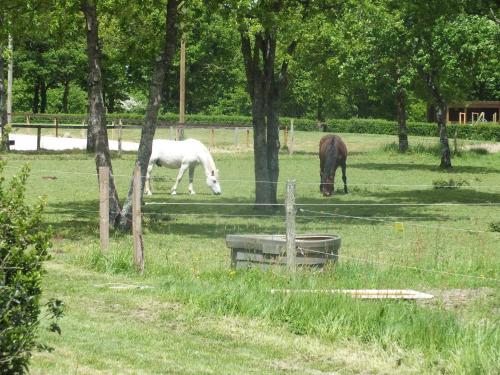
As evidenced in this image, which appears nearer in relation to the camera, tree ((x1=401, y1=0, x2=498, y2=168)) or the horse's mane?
the horse's mane

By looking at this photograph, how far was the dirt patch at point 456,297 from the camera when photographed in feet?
38.3

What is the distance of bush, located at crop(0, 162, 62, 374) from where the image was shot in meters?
6.36

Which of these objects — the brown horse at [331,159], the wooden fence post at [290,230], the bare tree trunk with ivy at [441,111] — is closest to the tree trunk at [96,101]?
the wooden fence post at [290,230]

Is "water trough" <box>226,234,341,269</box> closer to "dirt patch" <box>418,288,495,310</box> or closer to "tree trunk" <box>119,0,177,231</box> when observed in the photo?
"dirt patch" <box>418,288,495,310</box>

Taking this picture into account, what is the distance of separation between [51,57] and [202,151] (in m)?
49.7

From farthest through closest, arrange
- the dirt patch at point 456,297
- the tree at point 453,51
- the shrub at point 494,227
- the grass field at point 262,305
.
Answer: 1. the tree at point 453,51
2. the shrub at point 494,227
3. the dirt patch at point 456,297
4. the grass field at point 262,305

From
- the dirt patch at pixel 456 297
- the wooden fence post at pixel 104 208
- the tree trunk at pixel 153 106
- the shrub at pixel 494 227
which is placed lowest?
the dirt patch at pixel 456 297

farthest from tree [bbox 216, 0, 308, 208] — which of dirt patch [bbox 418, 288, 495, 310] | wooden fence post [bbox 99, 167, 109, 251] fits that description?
dirt patch [bbox 418, 288, 495, 310]

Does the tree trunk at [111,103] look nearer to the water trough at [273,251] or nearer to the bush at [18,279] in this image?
the water trough at [273,251]

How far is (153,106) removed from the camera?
66.8 ft

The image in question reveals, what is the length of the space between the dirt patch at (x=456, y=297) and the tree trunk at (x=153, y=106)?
8.67 metres

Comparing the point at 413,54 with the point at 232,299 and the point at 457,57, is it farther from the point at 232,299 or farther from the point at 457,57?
the point at 232,299

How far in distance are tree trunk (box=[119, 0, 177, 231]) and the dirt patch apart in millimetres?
8666

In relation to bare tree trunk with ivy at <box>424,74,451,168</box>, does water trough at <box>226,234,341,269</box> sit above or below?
below
